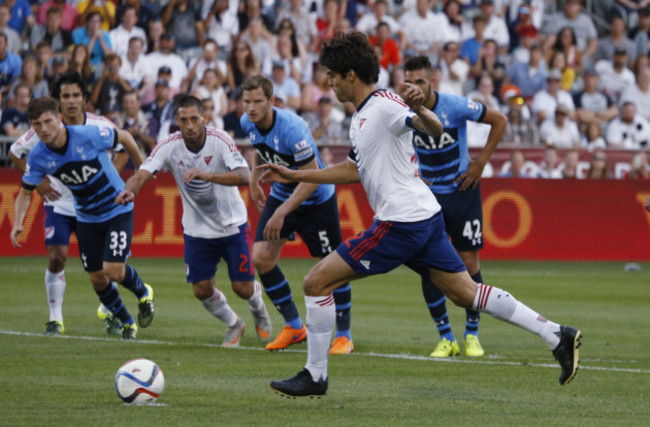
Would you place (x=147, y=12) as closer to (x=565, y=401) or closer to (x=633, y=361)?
(x=633, y=361)

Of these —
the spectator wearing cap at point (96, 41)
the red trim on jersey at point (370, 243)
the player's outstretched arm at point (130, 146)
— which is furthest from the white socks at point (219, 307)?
the spectator wearing cap at point (96, 41)

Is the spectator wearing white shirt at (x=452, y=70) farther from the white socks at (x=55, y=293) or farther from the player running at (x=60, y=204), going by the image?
the white socks at (x=55, y=293)

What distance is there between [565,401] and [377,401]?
50.1 inches

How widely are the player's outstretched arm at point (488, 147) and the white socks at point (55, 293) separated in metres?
4.41

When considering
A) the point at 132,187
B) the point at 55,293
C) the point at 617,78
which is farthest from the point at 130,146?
the point at 617,78

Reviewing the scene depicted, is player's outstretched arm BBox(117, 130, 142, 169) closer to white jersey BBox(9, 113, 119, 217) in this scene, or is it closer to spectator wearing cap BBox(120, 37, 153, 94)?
white jersey BBox(9, 113, 119, 217)

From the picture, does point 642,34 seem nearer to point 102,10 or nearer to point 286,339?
A: point 102,10

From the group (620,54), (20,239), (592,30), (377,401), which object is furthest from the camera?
(592,30)

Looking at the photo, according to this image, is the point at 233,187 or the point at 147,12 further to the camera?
the point at 147,12

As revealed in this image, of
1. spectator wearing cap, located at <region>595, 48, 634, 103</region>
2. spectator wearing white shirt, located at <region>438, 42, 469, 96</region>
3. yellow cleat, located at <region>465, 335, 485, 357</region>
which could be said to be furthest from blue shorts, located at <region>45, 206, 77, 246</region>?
spectator wearing cap, located at <region>595, 48, 634, 103</region>

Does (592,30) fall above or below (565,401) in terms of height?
above

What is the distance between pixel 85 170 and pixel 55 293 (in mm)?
1502

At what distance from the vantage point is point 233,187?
37.2ft

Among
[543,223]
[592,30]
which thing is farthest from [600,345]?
[592,30]
